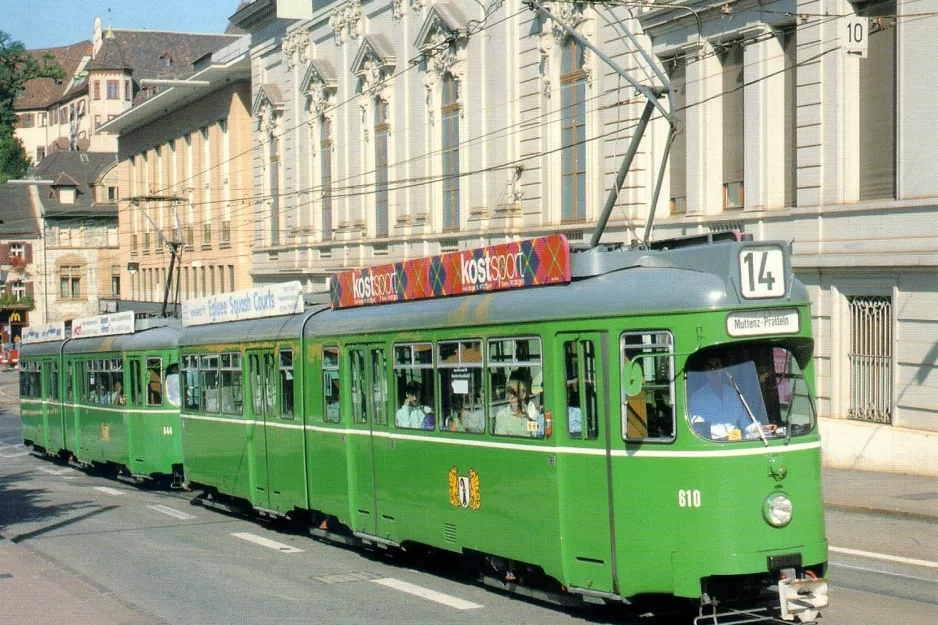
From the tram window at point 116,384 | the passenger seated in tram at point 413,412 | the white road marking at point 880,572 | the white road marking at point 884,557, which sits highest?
the passenger seated in tram at point 413,412

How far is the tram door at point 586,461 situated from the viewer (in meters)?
11.2

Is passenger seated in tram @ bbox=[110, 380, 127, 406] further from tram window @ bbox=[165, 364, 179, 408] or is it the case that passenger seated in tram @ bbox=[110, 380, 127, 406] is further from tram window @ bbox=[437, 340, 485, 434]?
tram window @ bbox=[437, 340, 485, 434]

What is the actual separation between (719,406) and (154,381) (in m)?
16.1

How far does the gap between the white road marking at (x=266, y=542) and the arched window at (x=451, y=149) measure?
61.5ft

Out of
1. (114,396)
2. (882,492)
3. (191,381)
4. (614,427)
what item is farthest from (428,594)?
(114,396)

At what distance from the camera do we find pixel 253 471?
19.2 m

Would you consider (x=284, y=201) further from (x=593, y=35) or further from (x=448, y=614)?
(x=448, y=614)

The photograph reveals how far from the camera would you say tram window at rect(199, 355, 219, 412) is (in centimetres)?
2069

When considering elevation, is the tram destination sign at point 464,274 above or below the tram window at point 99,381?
above

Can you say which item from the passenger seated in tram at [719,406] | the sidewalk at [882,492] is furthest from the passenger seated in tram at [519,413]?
the sidewalk at [882,492]

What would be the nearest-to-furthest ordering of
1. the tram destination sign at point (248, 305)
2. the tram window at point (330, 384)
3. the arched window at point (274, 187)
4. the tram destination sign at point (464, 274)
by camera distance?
the tram destination sign at point (464, 274) → the tram window at point (330, 384) → the tram destination sign at point (248, 305) → the arched window at point (274, 187)

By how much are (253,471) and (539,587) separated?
7460 mm

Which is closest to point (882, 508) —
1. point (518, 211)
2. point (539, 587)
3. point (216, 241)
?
point (539, 587)

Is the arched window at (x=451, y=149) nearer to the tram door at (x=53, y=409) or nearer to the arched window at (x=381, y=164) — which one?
the arched window at (x=381, y=164)
